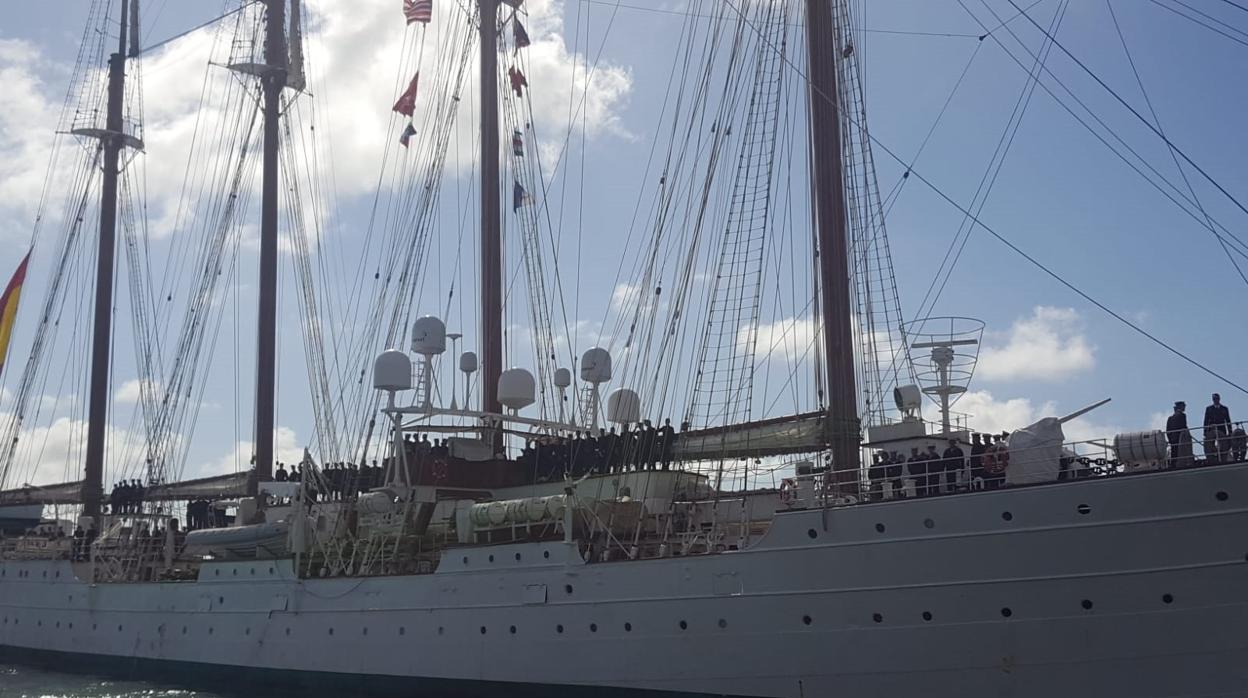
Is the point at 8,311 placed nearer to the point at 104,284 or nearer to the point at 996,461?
the point at 104,284

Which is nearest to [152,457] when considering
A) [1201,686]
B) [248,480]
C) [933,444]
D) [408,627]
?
[248,480]

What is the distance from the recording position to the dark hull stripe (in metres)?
21.0

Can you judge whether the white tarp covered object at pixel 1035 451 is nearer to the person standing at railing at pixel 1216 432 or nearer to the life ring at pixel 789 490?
the person standing at railing at pixel 1216 432

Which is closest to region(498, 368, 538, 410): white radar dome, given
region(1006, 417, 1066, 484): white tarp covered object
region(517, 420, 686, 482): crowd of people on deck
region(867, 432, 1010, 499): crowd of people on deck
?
region(517, 420, 686, 482): crowd of people on deck

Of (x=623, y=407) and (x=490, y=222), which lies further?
(x=490, y=222)

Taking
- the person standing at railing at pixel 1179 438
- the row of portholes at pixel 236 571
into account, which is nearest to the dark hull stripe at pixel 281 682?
the row of portholes at pixel 236 571

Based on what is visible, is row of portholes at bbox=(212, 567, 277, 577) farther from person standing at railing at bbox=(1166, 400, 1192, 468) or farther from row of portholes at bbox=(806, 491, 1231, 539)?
person standing at railing at bbox=(1166, 400, 1192, 468)

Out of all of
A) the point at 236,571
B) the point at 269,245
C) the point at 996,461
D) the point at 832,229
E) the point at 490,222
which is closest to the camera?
the point at 996,461

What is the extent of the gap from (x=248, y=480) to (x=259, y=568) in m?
9.07

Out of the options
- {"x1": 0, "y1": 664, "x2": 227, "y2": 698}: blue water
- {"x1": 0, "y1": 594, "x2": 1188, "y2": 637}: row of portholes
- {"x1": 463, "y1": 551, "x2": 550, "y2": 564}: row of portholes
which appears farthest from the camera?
{"x1": 0, "y1": 664, "x2": 227, "y2": 698}: blue water

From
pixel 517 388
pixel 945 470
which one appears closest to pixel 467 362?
pixel 517 388

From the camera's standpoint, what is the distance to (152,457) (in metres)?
38.2

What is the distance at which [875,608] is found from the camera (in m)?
17.4

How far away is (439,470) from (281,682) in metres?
6.40
